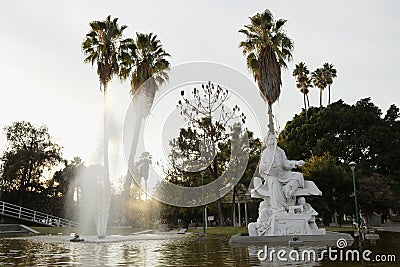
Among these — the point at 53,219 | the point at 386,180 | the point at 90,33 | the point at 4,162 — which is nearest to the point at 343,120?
the point at 386,180

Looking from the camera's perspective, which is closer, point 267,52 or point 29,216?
point 267,52

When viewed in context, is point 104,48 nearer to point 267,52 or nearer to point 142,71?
point 142,71

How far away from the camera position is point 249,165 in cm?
3366

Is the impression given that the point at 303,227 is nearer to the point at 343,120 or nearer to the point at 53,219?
the point at 343,120

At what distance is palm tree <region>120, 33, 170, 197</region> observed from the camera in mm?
27328

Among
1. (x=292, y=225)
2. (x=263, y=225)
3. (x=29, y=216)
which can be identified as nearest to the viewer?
(x=292, y=225)

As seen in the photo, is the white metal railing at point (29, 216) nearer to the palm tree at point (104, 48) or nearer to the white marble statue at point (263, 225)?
the palm tree at point (104, 48)

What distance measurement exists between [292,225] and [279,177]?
200 cm

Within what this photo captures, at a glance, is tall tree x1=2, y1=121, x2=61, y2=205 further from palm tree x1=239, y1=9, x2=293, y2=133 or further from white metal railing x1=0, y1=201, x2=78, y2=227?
palm tree x1=239, y1=9, x2=293, y2=133

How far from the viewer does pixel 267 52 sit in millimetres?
24562

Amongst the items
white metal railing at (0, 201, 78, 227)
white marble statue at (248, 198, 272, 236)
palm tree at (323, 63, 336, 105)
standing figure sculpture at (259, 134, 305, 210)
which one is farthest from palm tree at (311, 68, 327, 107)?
white marble statue at (248, 198, 272, 236)

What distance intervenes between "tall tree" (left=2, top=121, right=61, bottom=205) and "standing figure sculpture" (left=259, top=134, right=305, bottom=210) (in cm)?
3301

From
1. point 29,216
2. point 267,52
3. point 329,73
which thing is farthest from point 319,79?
point 29,216

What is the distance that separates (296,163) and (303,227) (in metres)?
2.58
